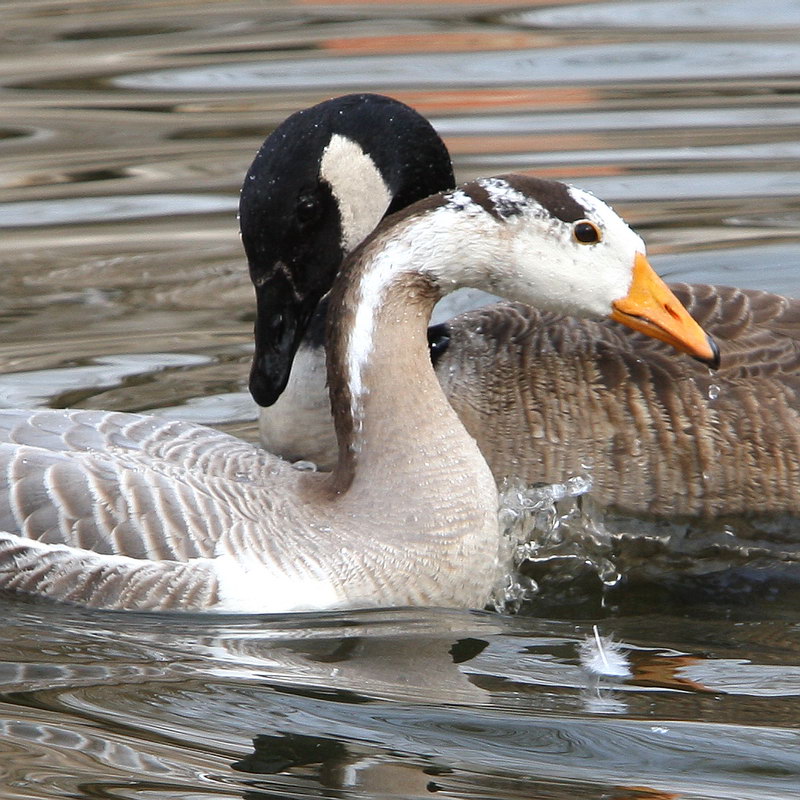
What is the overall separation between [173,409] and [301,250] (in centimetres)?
140

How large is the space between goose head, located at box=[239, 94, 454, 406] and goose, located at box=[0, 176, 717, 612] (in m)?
0.90

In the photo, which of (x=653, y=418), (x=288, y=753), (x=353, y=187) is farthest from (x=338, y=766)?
(x=353, y=187)

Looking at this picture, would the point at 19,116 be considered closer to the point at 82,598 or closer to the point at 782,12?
the point at 782,12

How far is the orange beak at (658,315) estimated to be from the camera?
579 centimetres

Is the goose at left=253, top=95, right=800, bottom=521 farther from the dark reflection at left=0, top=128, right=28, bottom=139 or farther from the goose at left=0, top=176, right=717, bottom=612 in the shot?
the dark reflection at left=0, top=128, right=28, bottom=139

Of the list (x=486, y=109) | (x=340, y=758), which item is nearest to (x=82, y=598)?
(x=340, y=758)

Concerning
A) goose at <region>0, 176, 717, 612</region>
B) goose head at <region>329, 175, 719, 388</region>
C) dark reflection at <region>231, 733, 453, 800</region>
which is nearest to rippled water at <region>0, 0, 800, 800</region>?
dark reflection at <region>231, 733, 453, 800</region>

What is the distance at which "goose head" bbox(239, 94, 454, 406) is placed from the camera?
6.62 meters

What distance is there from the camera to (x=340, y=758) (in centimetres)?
457

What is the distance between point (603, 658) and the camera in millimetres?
5352

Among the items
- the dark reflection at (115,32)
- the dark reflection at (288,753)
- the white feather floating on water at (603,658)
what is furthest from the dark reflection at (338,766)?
the dark reflection at (115,32)

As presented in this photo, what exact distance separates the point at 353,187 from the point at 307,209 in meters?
0.35

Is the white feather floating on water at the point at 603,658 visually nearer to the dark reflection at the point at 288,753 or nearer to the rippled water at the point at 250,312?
the rippled water at the point at 250,312

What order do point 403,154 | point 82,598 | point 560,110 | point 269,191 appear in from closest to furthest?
point 82,598 < point 269,191 < point 403,154 < point 560,110
